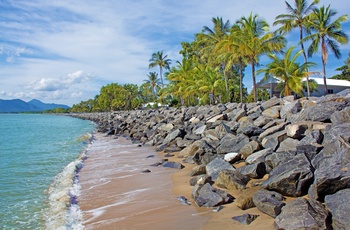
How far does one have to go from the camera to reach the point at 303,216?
4582 millimetres

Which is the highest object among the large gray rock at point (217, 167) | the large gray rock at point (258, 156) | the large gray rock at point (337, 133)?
the large gray rock at point (337, 133)

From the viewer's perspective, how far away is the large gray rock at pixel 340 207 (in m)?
4.34

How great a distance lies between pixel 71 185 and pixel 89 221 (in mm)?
3200

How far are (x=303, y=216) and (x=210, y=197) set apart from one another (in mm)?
2090

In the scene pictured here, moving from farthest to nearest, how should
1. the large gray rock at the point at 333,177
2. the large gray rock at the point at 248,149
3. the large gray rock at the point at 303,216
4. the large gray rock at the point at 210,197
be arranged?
the large gray rock at the point at 248,149 < the large gray rock at the point at 210,197 < the large gray rock at the point at 333,177 < the large gray rock at the point at 303,216

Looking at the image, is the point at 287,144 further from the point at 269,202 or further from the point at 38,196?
the point at 38,196

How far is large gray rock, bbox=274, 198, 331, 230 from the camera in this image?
446 cm

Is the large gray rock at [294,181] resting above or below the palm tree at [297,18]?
below

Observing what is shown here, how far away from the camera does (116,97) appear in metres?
90.1

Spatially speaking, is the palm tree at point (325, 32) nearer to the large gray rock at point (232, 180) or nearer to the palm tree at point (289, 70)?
the palm tree at point (289, 70)

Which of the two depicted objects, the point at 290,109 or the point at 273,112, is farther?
the point at 273,112

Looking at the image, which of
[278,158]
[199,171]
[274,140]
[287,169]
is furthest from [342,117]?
[199,171]

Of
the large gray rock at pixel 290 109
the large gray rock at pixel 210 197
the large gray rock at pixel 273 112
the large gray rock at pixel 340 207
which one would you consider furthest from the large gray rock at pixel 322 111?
the large gray rock at pixel 340 207

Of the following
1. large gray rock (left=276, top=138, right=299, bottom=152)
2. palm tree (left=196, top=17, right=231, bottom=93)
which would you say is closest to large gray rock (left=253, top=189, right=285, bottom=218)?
large gray rock (left=276, top=138, right=299, bottom=152)
